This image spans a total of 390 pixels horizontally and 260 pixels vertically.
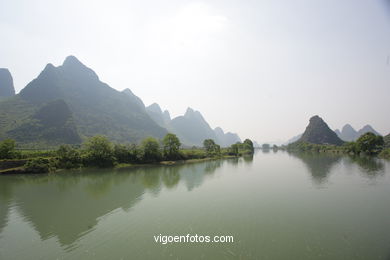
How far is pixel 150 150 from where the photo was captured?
231ft

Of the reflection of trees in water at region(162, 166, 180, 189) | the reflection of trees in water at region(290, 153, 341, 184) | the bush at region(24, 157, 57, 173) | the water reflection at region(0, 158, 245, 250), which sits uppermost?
the bush at region(24, 157, 57, 173)

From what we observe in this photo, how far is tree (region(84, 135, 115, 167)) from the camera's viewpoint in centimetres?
5822

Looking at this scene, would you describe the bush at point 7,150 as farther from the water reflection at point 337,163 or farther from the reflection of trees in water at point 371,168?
the reflection of trees in water at point 371,168

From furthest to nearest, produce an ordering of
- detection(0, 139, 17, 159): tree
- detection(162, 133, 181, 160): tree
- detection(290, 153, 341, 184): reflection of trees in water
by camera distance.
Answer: detection(162, 133, 181, 160): tree, detection(0, 139, 17, 159): tree, detection(290, 153, 341, 184): reflection of trees in water

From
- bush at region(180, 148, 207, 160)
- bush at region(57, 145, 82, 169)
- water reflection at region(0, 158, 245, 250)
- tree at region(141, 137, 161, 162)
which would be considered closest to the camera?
water reflection at region(0, 158, 245, 250)

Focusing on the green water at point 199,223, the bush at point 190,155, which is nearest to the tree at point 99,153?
the green water at point 199,223

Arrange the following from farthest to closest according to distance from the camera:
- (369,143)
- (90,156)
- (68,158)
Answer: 1. (369,143)
2. (90,156)
3. (68,158)

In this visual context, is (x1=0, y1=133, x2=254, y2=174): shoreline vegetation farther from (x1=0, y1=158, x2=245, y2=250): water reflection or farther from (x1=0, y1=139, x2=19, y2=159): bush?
(x1=0, y1=158, x2=245, y2=250): water reflection

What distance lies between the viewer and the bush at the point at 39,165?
156 ft

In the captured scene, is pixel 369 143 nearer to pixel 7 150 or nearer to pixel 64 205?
pixel 64 205

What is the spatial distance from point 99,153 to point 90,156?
2861mm

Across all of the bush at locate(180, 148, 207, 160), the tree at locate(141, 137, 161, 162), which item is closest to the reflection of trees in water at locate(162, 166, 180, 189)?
the tree at locate(141, 137, 161, 162)

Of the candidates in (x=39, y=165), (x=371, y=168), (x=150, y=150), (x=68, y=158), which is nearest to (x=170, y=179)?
(x=150, y=150)

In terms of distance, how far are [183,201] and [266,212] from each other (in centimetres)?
1082
